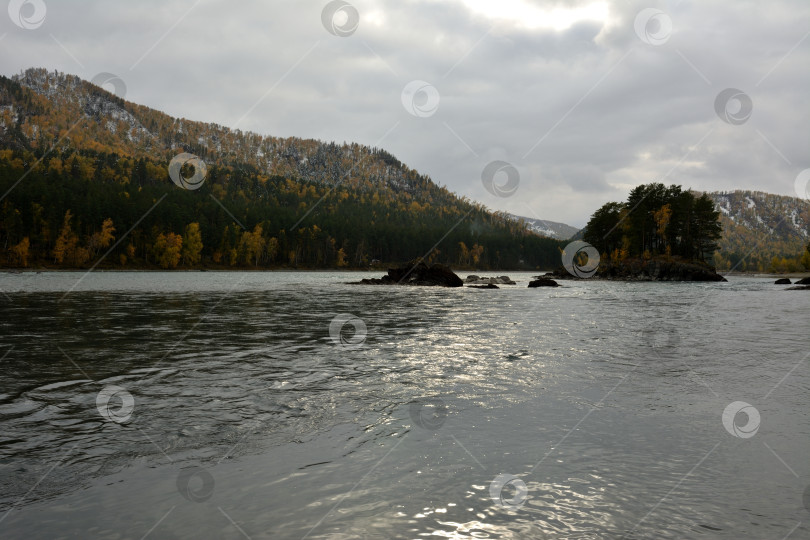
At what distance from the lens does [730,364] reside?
14.4m

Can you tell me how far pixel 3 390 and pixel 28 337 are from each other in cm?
937

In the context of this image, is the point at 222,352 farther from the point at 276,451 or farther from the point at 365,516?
the point at 365,516

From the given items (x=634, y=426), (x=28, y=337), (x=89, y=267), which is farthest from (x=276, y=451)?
(x=89, y=267)
